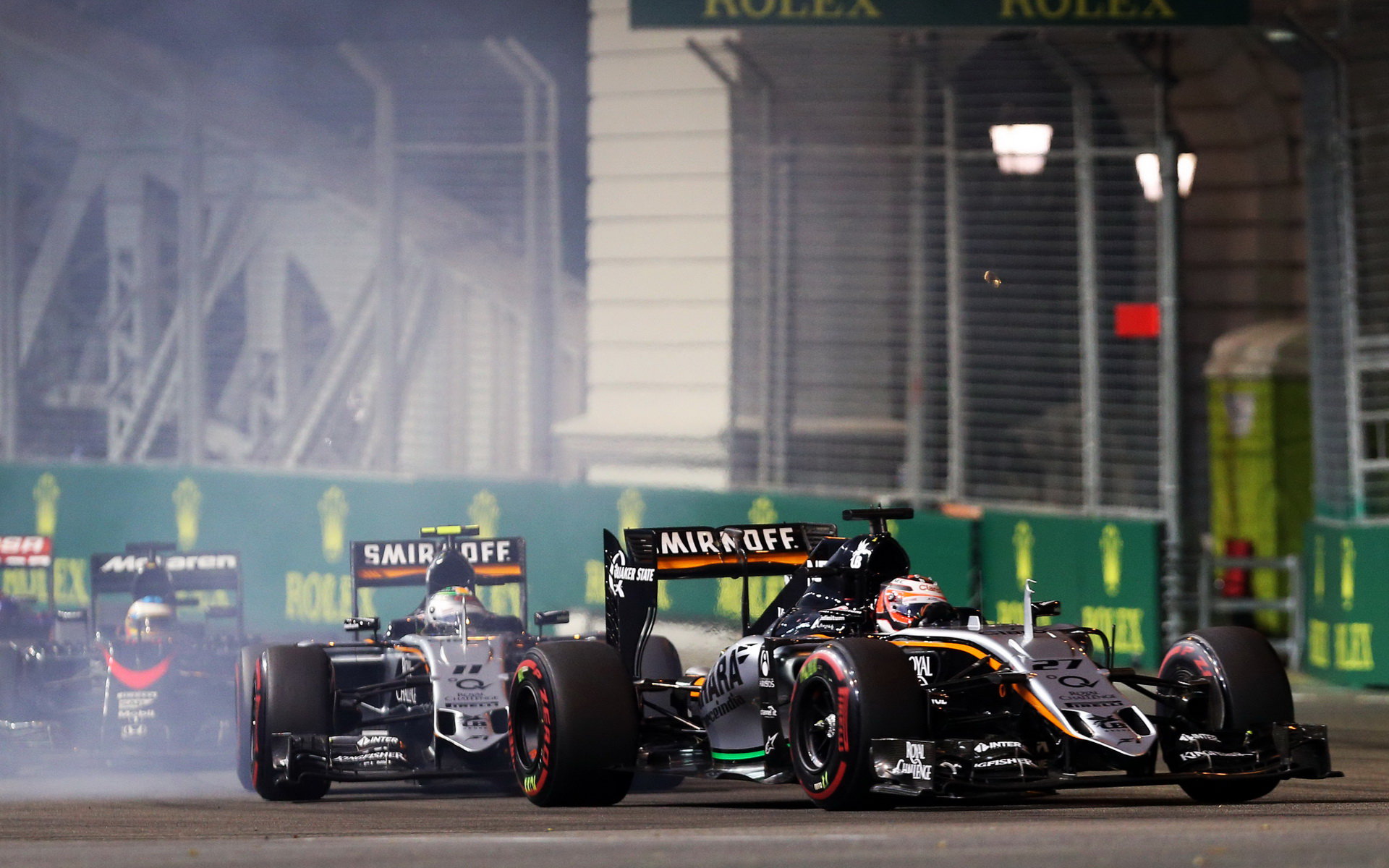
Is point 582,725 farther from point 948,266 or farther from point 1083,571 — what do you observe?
point 948,266

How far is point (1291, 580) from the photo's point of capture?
17.8m

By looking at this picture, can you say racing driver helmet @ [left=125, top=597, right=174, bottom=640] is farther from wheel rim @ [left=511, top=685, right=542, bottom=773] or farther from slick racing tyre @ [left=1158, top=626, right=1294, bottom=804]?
slick racing tyre @ [left=1158, top=626, right=1294, bottom=804]

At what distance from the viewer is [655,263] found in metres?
19.7

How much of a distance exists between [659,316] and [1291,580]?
18.4 feet

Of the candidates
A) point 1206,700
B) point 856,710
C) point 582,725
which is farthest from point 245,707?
point 1206,700

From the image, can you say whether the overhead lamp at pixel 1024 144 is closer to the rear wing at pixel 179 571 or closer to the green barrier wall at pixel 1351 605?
the green barrier wall at pixel 1351 605

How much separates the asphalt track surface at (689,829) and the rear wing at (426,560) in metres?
1.73

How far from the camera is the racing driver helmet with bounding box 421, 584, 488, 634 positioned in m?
12.2

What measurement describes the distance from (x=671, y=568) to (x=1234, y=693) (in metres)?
2.76

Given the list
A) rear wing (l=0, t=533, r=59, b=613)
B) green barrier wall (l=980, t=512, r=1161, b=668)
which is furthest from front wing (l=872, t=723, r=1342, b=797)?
rear wing (l=0, t=533, r=59, b=613)

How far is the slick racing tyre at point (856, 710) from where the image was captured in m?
8.60

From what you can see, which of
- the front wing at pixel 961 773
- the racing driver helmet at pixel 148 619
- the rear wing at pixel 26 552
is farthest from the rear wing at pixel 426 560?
the front wing at pixel 961 773

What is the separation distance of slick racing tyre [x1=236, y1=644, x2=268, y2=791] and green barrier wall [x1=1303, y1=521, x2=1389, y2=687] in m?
7.71

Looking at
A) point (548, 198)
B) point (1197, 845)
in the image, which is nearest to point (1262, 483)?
point (548, 198)
